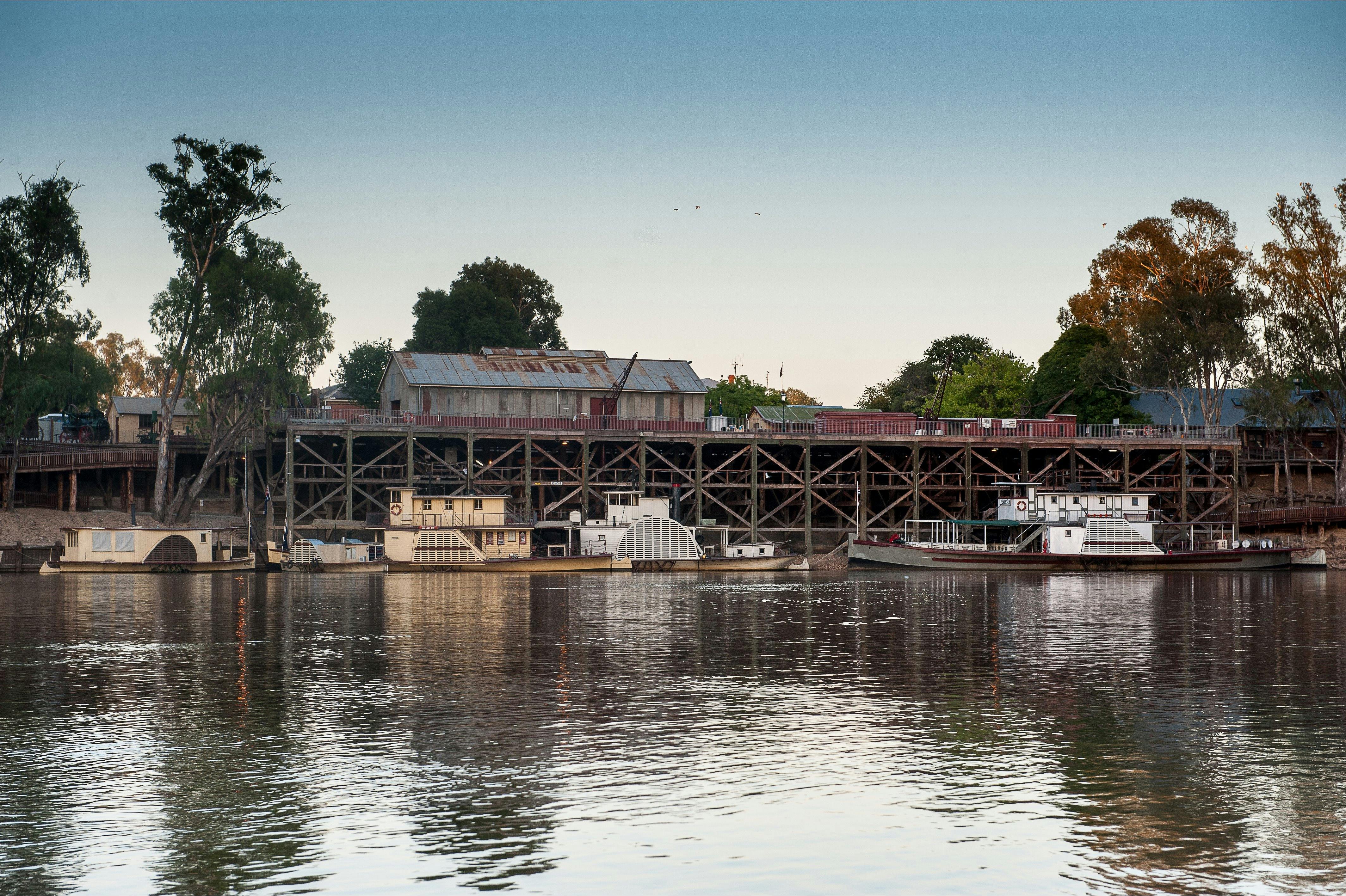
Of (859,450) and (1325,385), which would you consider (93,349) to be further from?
(1325,385)

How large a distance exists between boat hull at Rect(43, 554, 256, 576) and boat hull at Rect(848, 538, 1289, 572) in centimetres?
4415

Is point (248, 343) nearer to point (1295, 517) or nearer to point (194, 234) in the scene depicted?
point (194, 234)

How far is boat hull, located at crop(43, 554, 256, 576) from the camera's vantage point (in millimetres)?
81562

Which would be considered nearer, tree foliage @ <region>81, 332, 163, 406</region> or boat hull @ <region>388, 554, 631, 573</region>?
boat hull @ <region>388, 554, 631, 573</region>

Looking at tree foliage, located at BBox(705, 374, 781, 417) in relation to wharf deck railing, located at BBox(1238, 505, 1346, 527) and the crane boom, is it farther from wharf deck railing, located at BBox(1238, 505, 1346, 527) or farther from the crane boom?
wharf deck railing, located at BBox(1238, 505, 1346, 527)

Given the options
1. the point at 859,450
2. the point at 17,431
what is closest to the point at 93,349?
the point at 17,431

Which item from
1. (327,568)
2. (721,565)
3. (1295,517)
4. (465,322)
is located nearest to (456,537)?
(327,568)

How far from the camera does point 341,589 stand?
70.1 metres

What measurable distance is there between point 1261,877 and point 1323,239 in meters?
95.8

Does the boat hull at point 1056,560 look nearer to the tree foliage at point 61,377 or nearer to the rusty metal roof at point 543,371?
the rusty metal roof at point 543,371

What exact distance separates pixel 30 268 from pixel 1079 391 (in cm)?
8872

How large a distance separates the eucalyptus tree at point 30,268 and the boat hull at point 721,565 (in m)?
44.6

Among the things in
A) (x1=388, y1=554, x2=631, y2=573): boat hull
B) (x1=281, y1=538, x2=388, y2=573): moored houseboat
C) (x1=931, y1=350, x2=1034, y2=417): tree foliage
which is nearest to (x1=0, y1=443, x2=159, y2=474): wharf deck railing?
(x1=281, y1=538, x2=388, y2=573): moored houseboat

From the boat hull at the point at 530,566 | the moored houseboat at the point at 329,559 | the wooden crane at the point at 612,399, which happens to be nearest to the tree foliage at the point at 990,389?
the wooden crane at the point at 612,399
